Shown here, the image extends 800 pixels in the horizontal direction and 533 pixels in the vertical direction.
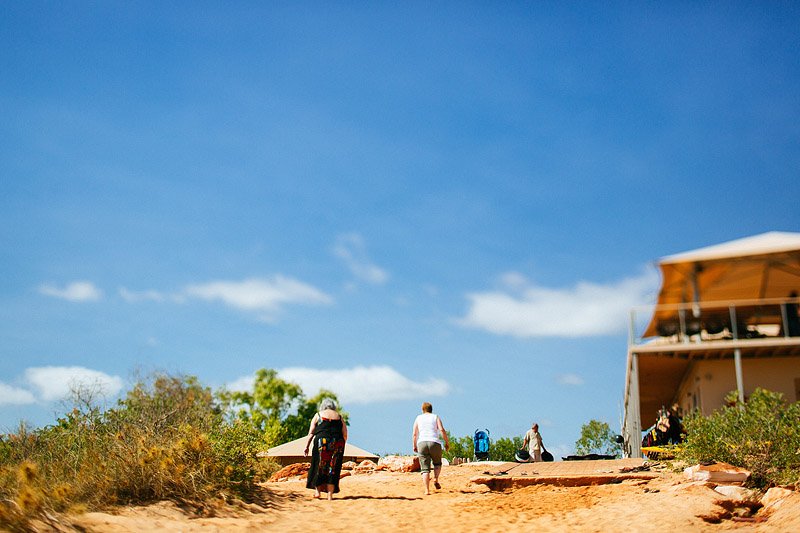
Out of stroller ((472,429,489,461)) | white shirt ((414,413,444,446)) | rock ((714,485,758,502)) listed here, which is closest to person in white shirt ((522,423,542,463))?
stroller ((472,429,489,461))

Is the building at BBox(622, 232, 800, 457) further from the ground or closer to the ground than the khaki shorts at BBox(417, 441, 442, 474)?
further from the ground

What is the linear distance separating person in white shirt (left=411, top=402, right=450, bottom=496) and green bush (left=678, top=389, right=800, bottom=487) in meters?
4.24

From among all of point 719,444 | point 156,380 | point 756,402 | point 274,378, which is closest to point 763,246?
point 756,402

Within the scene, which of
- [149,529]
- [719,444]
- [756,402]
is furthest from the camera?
[756,402]

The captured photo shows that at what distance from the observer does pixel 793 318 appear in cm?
1980

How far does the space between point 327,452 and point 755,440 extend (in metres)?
6.48

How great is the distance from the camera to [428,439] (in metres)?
11.9

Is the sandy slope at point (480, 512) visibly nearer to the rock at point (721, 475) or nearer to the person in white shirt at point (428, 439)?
the rock at point (721, 475)

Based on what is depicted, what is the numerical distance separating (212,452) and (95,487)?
1.65 metres

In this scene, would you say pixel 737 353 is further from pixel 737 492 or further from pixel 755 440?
pixel 737 492

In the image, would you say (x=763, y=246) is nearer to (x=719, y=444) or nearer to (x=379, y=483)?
(x=719, y=444)

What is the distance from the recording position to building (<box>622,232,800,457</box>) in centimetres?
1980

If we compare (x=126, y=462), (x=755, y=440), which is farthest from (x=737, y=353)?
(x=126, y=462)

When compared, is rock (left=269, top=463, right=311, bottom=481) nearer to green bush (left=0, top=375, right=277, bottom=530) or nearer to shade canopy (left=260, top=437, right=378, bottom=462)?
green bush (left=0, top=375, right=277, bottom=530)
